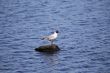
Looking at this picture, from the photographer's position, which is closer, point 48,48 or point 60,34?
point 48,48

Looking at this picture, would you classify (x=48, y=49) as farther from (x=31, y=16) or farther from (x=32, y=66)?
(x=31, y=16)

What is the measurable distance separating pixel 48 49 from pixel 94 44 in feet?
14.8

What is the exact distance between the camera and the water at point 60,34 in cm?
3934

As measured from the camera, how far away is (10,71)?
37.9 metres

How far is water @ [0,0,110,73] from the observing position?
1549 inches

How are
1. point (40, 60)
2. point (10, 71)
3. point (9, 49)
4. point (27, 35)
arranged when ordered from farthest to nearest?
point (27, 35), point (9, 49), point (40, 60), point (10, 71)

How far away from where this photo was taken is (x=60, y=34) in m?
47.7

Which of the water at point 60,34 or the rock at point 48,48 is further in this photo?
the rock at point 48,48

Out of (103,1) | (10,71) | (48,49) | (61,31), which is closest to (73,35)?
(61,31)

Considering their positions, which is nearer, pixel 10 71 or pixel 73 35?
pixel 10 71

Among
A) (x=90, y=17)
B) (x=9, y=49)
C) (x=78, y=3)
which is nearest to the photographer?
(x=9, y=49)

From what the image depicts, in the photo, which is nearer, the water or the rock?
the water

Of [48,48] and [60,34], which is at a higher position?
[60,34]

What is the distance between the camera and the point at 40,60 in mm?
40469
